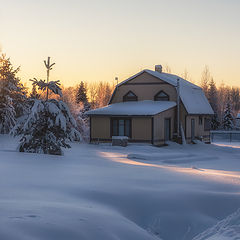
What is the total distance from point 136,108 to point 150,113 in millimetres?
2132

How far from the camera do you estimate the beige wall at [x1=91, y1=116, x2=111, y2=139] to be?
28.9 metres

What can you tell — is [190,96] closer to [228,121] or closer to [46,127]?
[46,127]

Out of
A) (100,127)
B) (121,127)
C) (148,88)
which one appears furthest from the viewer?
(148,88)

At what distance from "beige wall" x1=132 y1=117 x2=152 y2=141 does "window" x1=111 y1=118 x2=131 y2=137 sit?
471 millimetres

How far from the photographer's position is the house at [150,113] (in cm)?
2767

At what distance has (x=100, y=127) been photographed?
29.2m

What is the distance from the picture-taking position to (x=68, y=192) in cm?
779

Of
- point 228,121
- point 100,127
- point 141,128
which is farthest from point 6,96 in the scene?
point 228,121

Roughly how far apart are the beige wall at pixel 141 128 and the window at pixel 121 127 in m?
0.47

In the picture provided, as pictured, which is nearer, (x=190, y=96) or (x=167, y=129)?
(x=167, y=129)

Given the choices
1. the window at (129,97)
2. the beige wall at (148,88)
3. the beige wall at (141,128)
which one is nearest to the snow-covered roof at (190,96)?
the beige wall at (148,88)

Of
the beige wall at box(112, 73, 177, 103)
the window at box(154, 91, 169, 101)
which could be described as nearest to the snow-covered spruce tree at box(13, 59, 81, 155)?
the beige wall at box(112, 73, 177, 103)

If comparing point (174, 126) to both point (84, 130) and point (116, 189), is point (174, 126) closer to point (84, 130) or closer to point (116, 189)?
point (84, 130)

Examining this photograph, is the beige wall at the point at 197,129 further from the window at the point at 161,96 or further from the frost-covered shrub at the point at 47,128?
the frost-covered shrub at the point at 47,128
